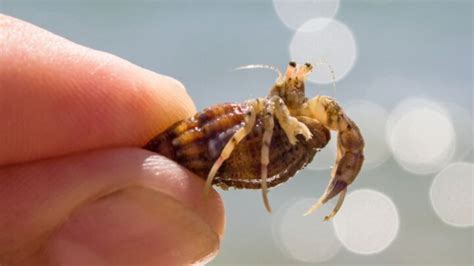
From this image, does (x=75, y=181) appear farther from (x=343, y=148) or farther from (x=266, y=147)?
(x=343, y=148)

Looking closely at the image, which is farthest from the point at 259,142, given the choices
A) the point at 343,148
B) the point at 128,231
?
the point at 128,231

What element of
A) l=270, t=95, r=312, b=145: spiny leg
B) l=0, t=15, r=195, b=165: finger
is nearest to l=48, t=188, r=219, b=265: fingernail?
l=0, t=15, r=195, b=165: finger

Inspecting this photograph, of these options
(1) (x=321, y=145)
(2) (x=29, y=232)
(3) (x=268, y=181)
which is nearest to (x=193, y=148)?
(3) (x=268, y=181)

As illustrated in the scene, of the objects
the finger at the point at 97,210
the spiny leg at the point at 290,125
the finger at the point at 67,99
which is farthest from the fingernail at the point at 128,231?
the spiny leg at the point at 290,125

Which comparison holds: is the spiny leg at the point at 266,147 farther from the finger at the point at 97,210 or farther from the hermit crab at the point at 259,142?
the finger at the point at 97,210

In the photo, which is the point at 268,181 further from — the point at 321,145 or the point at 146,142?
the point at 146,142

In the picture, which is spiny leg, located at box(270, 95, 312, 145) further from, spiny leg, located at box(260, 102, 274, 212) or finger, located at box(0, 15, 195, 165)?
finger, located at box(0, 15, 195, 165)
